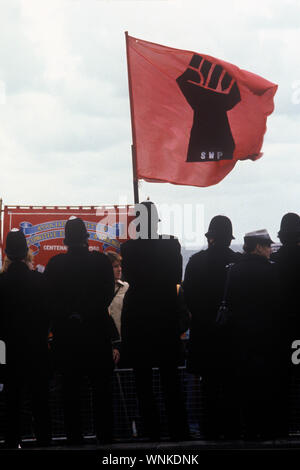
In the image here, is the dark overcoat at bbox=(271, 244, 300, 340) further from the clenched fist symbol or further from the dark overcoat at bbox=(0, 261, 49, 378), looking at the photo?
the clenched fist symbol

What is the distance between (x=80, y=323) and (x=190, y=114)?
428cm

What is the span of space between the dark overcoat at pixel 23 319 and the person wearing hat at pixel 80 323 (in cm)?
12

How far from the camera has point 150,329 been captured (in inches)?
277

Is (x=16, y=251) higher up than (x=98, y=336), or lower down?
higher up

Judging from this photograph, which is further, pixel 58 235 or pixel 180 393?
pixel 58 235

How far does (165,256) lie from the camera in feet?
23.1

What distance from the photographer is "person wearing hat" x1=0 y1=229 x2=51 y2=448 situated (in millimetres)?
6969

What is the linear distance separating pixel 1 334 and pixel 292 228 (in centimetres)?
284

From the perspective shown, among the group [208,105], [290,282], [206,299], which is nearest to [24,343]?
[206,299]

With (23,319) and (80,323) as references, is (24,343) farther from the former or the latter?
(80,323)

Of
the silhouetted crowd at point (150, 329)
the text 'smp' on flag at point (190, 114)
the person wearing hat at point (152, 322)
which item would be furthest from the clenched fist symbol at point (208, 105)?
the person wearing hat at point (152, 322)

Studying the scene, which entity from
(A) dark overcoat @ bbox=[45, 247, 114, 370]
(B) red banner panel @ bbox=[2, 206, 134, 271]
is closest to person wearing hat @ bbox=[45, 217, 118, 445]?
(A) dark overcoat @ bbox=[45, 247, 114, 370]

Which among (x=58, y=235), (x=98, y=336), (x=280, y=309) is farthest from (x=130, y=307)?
(x=58, y=235)
